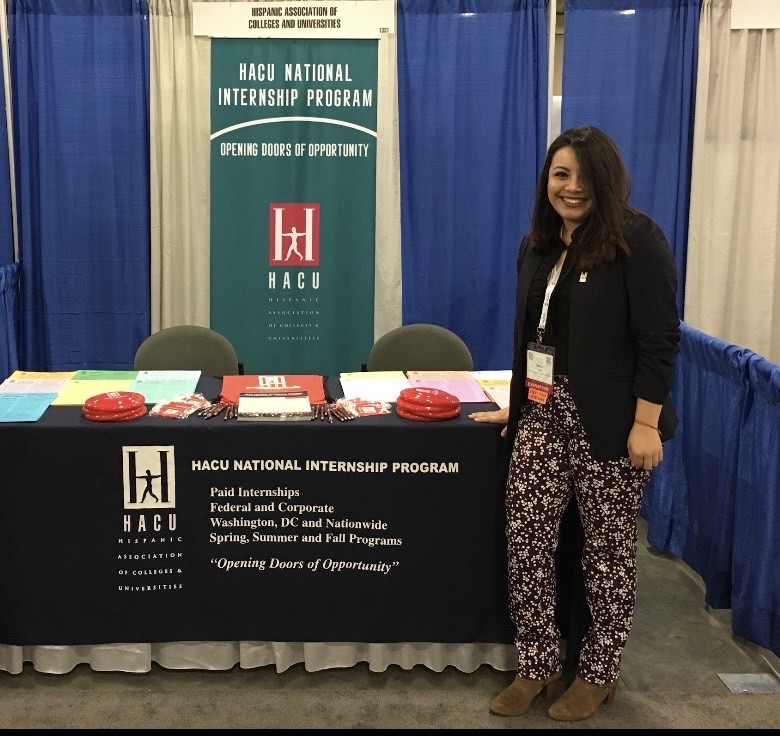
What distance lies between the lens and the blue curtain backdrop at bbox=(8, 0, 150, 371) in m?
3.99

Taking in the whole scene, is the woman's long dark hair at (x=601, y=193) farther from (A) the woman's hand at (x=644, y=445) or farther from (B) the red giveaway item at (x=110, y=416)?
(B) the red giveaway item at (x=110, y=416)

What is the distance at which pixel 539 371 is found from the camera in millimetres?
2156

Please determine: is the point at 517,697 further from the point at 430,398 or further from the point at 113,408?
the point at 113,408

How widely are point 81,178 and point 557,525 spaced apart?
2888 mm

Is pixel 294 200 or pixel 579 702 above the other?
pixel 294 200

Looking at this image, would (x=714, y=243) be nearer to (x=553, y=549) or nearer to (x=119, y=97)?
(x=553, y=549)

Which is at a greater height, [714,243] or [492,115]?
[492,115]

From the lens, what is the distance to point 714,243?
4141 millimetres

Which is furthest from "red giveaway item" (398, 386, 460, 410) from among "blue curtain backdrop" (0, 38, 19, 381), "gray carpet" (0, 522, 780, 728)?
"blue curtain backdrop" (0, 38, 19, 381)

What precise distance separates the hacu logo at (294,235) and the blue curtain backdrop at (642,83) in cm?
123

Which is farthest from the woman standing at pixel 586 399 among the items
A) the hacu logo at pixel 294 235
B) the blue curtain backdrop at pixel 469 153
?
the hacu logo at pixel 294 235

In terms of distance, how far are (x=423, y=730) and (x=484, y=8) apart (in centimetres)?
307

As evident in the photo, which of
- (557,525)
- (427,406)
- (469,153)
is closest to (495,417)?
(427,406)

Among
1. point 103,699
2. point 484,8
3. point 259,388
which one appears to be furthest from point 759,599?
point 484,8
